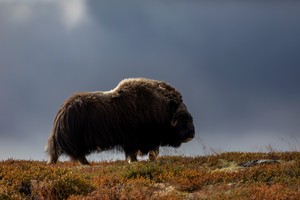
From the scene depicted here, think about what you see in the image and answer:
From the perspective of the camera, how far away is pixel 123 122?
Result: 14.7 meters

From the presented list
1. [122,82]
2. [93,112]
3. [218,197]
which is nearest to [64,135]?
[93,112]

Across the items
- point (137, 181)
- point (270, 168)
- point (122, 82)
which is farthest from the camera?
point (122, 82)

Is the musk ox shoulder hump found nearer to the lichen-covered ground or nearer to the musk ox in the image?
the musk ox

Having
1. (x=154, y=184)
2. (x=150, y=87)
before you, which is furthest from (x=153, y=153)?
(x=154, y=184)

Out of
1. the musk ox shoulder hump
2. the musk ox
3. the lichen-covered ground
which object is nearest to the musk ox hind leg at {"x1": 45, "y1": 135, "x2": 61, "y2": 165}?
the musk ox

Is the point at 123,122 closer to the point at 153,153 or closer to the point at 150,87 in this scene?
the point at 153,153

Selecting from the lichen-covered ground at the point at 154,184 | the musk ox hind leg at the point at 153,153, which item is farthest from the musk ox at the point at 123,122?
the lichen-covered ground at the point at 154,184

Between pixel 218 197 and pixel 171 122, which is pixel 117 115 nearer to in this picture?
pixel 171 122

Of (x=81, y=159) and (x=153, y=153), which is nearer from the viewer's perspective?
(x=81, y=159)

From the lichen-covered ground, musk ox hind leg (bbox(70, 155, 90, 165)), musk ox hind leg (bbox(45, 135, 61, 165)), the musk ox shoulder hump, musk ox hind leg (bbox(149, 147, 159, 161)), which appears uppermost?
the musk ox shoulder hump

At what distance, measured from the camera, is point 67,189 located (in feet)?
28.3

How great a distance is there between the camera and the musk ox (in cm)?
1428

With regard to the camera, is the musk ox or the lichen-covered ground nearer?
the lichen-covered ground

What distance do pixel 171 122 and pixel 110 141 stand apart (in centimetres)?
190
